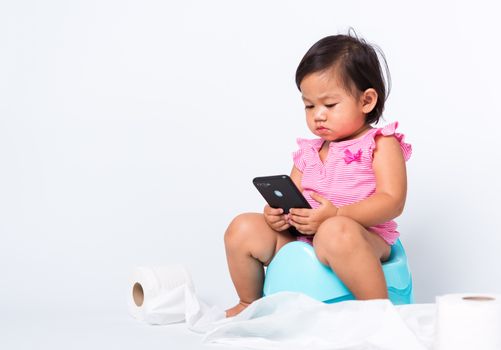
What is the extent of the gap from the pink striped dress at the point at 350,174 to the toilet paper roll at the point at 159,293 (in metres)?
0.32

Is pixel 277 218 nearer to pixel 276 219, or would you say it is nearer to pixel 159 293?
pixel 276 219

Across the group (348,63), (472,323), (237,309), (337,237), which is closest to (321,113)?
(348,63)

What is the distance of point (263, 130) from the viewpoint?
9.39 ft

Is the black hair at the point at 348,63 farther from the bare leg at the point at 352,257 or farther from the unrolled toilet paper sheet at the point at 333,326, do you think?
the unrolled toilet paper sheet at the point at 333,326

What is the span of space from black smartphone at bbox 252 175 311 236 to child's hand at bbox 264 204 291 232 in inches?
0.5

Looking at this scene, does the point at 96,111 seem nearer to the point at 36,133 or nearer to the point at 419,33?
the point at 36,133

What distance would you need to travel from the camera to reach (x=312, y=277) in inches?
78.0

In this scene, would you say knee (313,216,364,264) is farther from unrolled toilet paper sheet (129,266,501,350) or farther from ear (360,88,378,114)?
ear (360,88,378,114)

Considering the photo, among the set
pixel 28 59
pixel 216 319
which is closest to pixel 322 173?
pixel 216 319

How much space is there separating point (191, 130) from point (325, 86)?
0.91 m

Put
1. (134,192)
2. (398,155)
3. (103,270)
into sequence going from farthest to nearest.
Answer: (134,192), (103,270), (398,155)

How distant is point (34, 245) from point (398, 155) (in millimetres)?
1273

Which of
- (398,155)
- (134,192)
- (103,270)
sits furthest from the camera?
(134,192)

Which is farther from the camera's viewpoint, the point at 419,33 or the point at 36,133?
the point at 36,133
